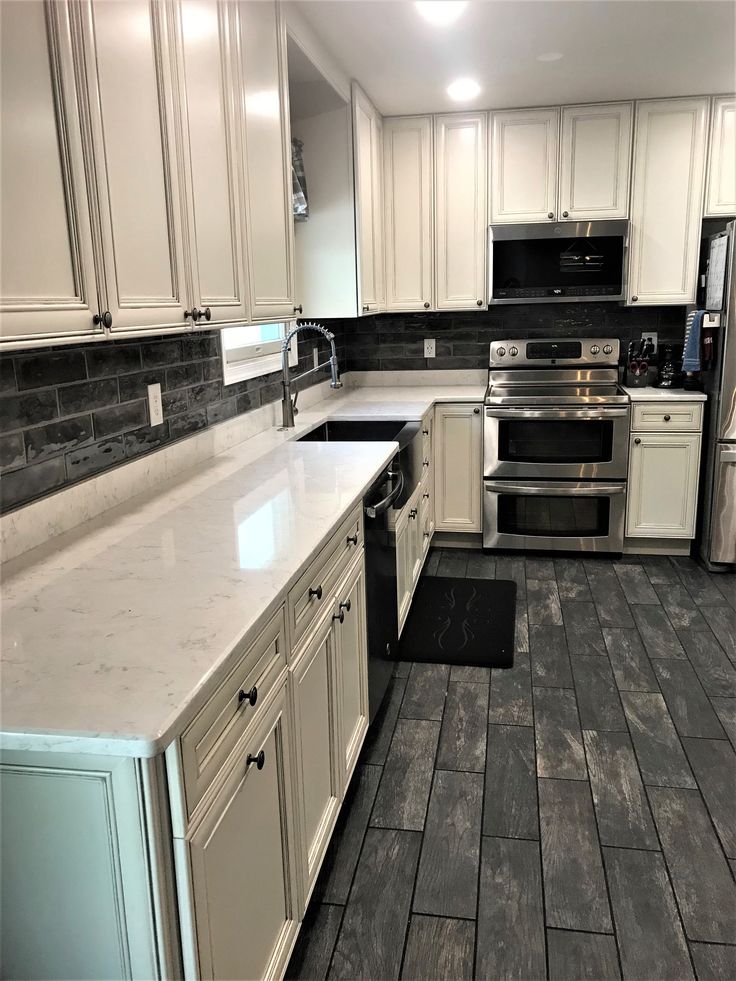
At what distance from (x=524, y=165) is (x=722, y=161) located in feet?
3.36

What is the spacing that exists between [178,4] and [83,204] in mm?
723

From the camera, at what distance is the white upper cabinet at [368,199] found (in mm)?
3596

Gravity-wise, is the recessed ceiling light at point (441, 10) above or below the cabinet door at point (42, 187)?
above

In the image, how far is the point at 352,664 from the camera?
7.06 feet

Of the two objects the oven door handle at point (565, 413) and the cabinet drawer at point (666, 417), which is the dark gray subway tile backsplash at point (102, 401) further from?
the cabinet drawer at point (666, 417)

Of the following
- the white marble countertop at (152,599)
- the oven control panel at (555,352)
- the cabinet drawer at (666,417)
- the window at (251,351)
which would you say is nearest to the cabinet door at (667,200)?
the oven control panel at (555,352)

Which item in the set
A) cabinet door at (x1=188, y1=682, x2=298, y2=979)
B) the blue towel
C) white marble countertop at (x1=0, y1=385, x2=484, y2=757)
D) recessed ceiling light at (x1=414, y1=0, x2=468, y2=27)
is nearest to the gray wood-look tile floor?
cabinet door at (x1=188, y1=682, x2=298, y2=979)

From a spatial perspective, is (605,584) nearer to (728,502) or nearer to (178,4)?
(728,502)

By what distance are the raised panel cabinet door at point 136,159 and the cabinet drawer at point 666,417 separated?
2932 mm

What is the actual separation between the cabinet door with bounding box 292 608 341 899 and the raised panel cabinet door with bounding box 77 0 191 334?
0.80 m

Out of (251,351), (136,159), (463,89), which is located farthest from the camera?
(463,89)

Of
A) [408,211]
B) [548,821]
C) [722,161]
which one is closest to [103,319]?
[548,821]

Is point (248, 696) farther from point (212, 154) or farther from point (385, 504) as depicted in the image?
point (212, 154)

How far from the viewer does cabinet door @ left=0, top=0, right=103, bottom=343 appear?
1.16 metres
